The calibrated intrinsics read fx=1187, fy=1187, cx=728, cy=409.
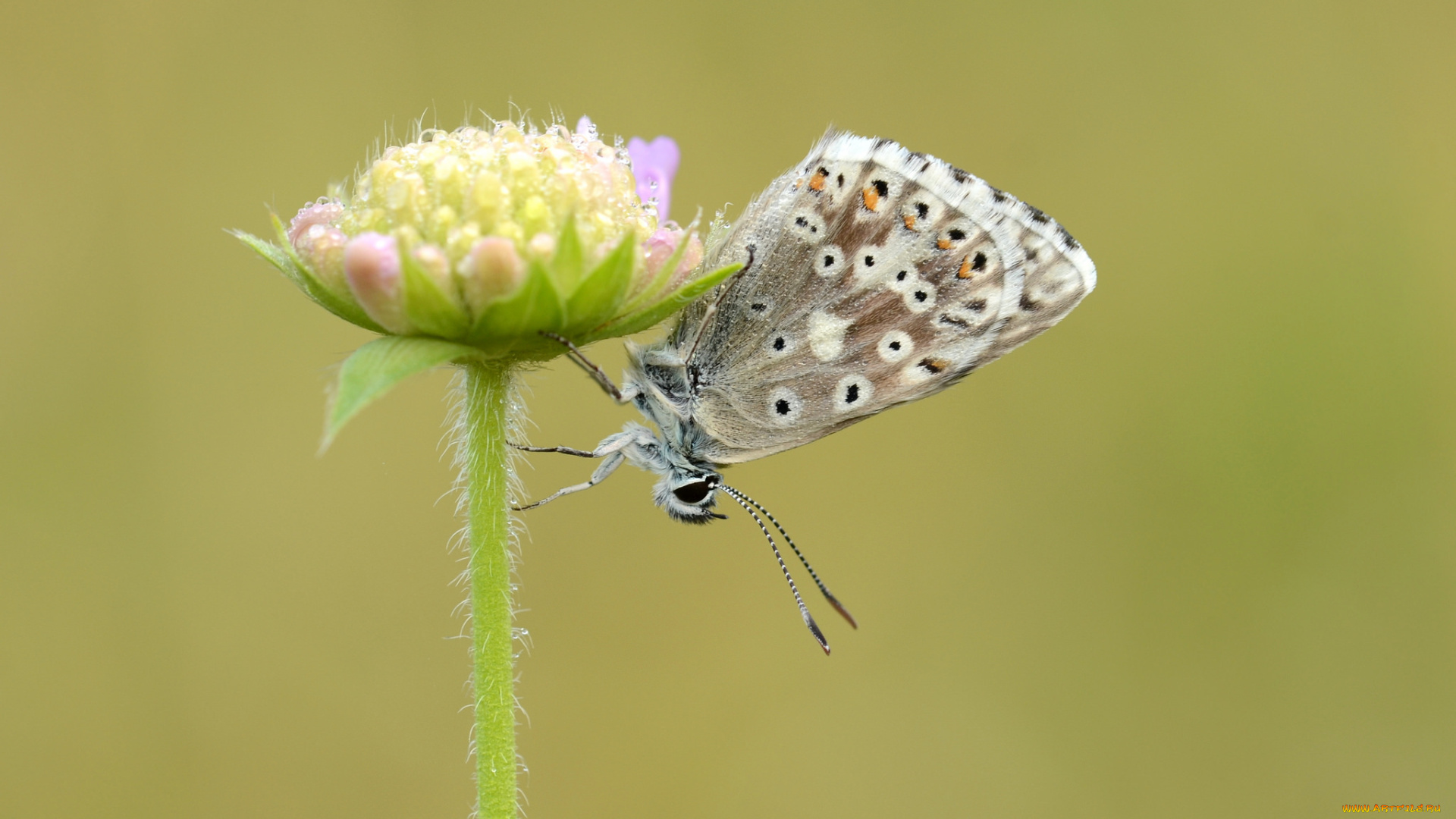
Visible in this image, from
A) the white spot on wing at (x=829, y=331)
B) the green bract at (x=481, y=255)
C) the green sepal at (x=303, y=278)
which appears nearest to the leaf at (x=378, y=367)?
the green bract at (x=481, y=255)

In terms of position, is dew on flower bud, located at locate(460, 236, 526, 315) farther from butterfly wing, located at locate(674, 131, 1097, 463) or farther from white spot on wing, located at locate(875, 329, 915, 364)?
white spot on wing, located at locate(875, 329, 915, 364)

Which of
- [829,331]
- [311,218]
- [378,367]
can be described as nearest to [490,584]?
[378,367]

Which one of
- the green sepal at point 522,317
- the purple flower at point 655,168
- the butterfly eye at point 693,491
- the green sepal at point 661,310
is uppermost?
the purple flower at point 655,168

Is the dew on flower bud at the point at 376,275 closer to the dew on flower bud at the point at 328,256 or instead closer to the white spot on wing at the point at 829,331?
the dew on flower bud at the point at 328,256

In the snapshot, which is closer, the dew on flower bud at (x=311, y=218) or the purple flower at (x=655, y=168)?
the dew on flower bud at (x=311, y=218)

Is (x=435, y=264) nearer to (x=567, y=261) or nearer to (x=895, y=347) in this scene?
(x=567, y=261)

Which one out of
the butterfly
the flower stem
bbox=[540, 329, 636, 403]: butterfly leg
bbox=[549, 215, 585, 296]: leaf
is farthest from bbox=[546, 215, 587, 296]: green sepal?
the butterfly
